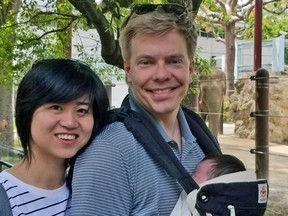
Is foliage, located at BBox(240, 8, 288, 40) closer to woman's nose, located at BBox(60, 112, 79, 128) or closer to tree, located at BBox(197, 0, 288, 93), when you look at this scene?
tree, located at BBox(197, 0, 288, 93)

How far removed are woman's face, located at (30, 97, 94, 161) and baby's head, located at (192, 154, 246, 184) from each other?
1.11ft

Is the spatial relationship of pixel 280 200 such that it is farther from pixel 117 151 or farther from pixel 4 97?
pixel 4 97

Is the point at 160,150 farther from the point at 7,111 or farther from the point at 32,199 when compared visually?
the point at 7,111

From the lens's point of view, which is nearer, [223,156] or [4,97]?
[223,156]

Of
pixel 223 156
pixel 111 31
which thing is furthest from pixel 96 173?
pixel 111 31

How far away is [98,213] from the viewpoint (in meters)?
1.17

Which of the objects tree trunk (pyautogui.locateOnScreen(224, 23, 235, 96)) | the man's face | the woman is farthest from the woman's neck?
tree trunk (pyautogui.locateOnScreen(224, 23, 235, 96))

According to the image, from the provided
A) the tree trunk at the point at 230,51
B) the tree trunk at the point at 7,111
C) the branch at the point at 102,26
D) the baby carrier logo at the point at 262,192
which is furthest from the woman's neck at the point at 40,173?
the tree trunk at the point at 230,51

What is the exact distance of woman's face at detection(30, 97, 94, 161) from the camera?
1375mm

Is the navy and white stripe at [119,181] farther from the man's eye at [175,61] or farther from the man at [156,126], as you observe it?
the man's eye at [175,61]

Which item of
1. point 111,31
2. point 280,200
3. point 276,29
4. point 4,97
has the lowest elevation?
point 280,200

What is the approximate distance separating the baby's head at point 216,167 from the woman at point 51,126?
0.32m

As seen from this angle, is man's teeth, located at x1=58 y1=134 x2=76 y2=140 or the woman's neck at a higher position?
man's teeth, located at x1=58 y1=134 x2=76 y2=140

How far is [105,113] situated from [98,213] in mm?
360
